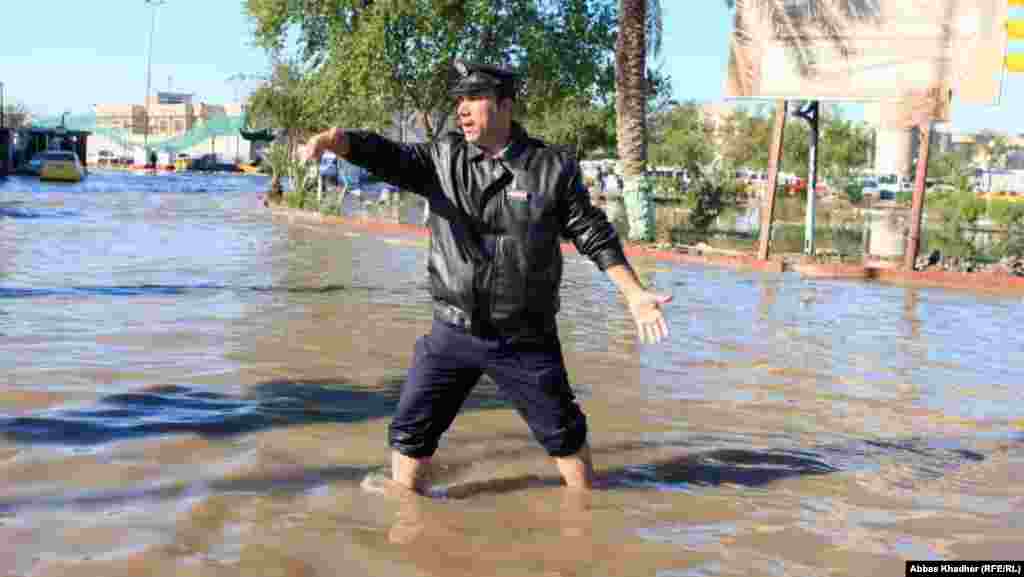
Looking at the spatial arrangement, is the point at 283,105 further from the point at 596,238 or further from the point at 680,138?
the point at 596,238

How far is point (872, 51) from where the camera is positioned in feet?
63.5

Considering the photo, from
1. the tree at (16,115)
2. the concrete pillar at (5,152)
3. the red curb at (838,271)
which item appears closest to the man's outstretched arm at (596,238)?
the red curb at (838,271)

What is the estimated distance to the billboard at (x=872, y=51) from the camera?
1839cm

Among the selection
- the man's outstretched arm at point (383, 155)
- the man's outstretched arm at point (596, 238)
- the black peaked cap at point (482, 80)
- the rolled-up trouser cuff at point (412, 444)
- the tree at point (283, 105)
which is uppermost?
the tree at point (283, 105)

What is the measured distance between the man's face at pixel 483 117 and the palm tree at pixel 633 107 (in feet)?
54.8

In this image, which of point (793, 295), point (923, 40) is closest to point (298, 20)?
point (923, 40)

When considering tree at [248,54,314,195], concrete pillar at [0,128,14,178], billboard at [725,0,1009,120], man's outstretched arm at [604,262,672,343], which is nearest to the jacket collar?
man's outstretched arm at [604,262,672,343]

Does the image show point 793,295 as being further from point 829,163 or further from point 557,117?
point 829,163

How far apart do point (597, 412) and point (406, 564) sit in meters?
2.92

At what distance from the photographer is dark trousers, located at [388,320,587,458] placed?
449 cm

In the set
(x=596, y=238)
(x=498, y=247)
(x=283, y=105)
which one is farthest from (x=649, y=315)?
(x=283, y=105)

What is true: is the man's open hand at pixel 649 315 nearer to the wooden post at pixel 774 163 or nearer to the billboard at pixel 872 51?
the wooden post at pixel 774 163

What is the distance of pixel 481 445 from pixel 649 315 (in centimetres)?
182

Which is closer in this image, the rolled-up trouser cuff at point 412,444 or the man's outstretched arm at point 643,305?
the man's outstretched arm at point 643,305
